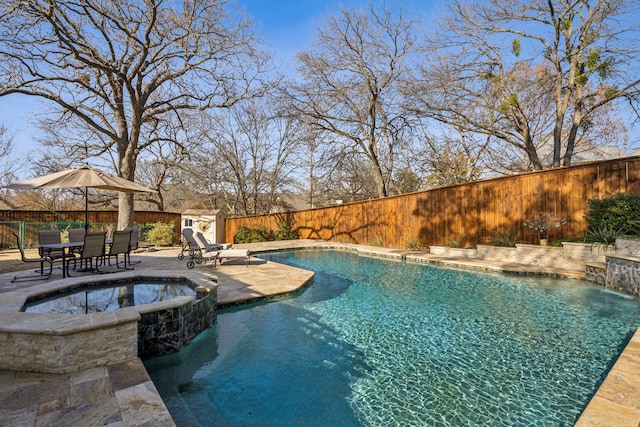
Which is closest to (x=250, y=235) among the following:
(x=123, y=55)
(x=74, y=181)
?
(x=123, y=55)

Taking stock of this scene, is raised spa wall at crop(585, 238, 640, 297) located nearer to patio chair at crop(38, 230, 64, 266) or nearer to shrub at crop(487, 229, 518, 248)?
shrub at crop(487, 229, 518, 248)

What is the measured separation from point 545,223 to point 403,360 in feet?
22.0

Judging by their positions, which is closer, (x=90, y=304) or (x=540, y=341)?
(x=540, y=341)

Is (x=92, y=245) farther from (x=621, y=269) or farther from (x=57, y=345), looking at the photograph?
(x=621, y=269)

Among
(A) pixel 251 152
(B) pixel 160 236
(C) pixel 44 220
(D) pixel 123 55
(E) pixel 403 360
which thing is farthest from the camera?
A: (A) pixel 251 152

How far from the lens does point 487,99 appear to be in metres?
13.2

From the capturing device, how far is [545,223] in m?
7.84

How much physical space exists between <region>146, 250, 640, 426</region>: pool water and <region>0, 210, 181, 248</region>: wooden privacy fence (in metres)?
12.5

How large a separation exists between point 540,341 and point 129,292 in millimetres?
5243

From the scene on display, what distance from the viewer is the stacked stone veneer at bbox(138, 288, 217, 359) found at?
3195 mm

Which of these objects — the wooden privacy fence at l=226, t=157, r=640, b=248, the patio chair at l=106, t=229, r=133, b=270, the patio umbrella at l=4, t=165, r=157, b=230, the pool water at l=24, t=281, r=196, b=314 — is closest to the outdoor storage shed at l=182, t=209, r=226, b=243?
the wooden privacy fence at l=226, t=157, r=640, b=248

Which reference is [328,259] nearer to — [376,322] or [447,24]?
[376,322]

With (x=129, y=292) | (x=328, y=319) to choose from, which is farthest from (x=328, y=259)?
(x=129, y=292)

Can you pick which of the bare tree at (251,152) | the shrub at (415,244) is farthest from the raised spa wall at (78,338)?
the bare tree at (251,152)
